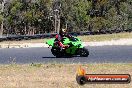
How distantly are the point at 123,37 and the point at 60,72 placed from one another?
84.4ft

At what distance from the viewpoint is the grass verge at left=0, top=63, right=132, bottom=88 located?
36.6 ft

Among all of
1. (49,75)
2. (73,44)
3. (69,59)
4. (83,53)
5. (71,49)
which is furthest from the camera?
(71,49)

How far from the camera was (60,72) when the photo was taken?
14.3 meters

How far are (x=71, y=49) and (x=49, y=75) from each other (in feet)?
27.9

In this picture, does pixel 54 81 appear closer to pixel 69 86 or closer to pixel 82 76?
pixel 69 86

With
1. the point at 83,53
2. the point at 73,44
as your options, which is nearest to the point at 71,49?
the point at 73,44

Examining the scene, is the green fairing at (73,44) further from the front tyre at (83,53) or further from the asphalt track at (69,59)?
the asphalt track at (69,59)

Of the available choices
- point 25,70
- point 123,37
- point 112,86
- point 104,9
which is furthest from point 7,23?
point 112,86

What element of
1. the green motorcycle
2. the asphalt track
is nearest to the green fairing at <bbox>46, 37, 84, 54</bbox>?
the green motorcycle

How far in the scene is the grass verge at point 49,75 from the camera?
36.6 ft

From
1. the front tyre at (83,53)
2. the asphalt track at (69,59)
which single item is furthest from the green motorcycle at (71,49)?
the asphalt track at (69,59)

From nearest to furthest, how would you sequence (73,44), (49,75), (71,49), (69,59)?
(49,75) < (69,59) < (73,44) < (71,49)

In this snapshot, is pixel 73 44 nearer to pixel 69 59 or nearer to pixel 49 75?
pixel 69 59

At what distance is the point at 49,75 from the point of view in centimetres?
1351
